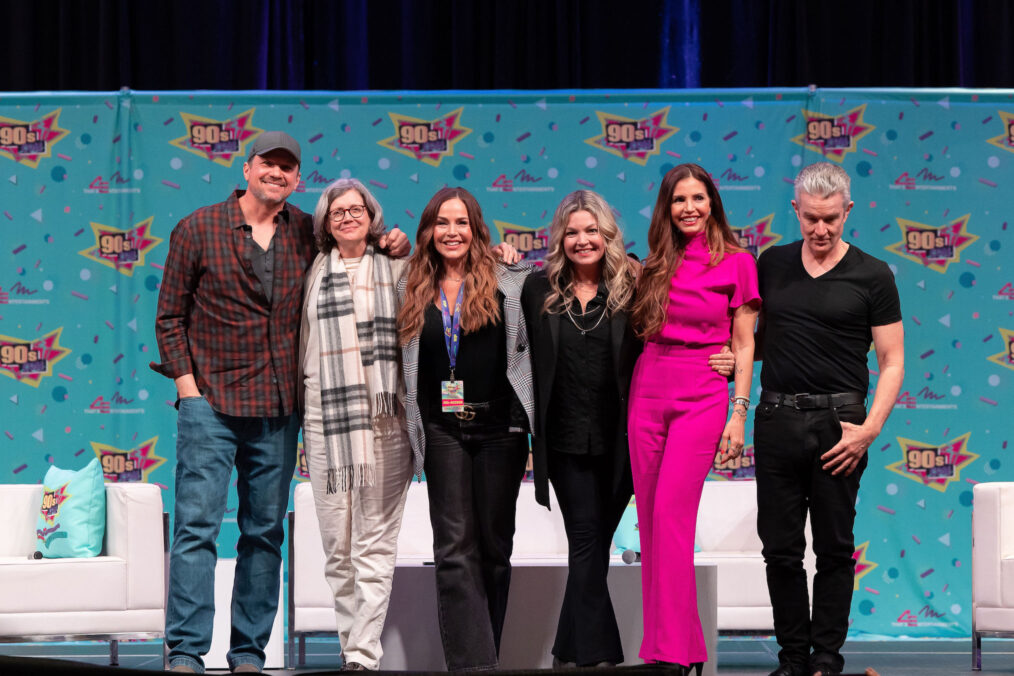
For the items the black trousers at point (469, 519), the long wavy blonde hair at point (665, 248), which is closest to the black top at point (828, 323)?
the long wavy blonde hair at point (665, 248)

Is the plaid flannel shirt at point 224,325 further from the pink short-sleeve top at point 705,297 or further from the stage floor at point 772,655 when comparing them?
the stage floor at point 772,655

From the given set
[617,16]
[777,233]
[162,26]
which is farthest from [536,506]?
[162,26]

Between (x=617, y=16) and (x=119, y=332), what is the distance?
324 centimetres

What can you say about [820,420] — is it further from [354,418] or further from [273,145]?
[273,145]

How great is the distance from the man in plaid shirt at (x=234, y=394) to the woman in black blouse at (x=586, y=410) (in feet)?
2.74

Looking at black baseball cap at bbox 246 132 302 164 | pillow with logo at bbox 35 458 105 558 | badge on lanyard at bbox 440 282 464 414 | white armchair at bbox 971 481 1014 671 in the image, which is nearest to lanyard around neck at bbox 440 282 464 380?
badge on lanyard at bbox 440 282 464 414

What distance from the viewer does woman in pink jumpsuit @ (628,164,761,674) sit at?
3254mm

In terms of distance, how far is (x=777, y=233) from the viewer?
5.28m

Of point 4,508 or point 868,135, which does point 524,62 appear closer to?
point 868,135

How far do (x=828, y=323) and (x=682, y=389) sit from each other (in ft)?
1.63

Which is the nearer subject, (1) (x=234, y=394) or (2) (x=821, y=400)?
(2) (x=821, y=400)

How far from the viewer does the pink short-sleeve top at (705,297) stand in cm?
331

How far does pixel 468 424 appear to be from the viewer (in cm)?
337

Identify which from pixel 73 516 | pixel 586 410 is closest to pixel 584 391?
pixel 586 410
